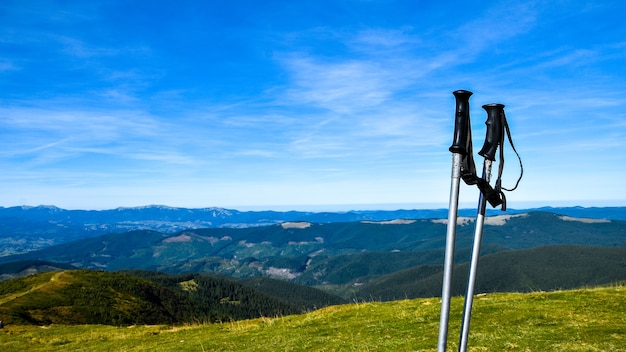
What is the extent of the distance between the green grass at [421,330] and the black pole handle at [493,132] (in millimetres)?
7525

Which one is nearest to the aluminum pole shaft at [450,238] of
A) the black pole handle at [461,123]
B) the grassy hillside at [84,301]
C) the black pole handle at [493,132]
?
the black pole handle at [461,123]

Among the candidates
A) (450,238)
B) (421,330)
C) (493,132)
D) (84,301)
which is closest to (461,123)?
(493,132)

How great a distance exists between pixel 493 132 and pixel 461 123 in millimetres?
594

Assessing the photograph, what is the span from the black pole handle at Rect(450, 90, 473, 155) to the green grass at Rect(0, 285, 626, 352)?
26.0ft

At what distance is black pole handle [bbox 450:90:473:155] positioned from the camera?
203 inches

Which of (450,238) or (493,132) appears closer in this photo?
(450,238)

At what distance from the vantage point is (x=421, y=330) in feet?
48.7

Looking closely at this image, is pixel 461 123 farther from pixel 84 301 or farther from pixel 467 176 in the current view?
pixel 84 301

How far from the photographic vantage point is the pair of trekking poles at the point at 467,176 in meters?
5.17

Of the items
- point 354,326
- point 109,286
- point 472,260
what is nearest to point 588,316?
point 354,326

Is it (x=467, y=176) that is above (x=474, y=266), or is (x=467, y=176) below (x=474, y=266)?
above

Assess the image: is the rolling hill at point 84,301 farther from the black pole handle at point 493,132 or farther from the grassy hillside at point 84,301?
the black pole handle at point 493,132

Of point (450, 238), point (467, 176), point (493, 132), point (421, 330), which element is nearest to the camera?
point (450, 238)

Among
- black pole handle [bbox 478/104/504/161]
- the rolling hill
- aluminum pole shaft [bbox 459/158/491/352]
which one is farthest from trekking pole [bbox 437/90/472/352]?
the rolling hill
